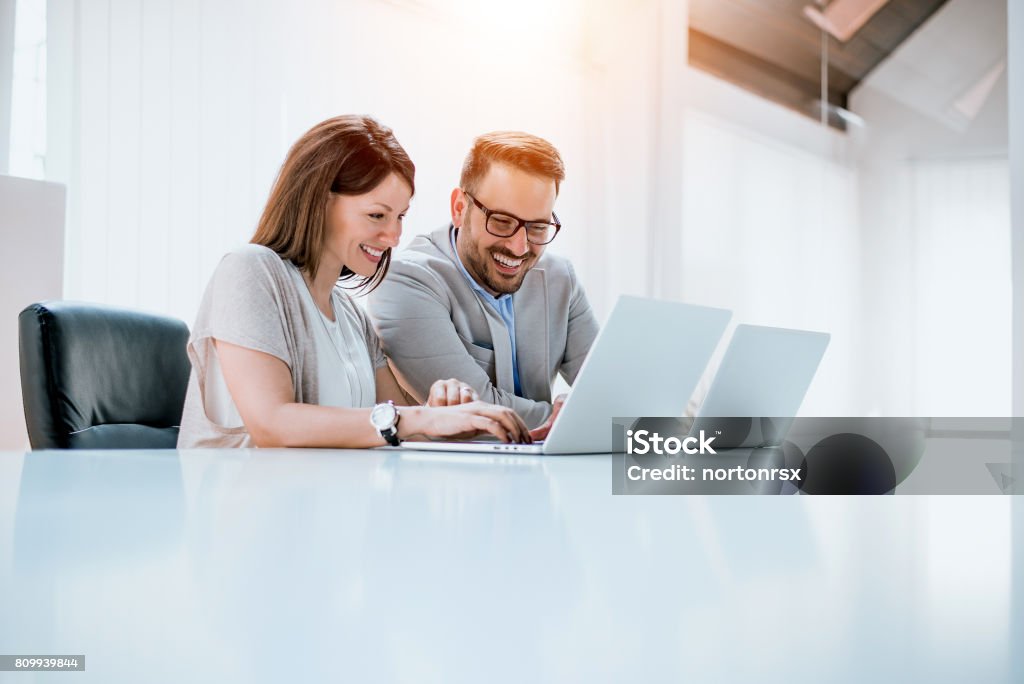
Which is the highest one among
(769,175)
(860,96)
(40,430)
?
(860,96)

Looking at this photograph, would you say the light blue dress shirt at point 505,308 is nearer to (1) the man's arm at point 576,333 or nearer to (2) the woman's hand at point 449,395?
(1) the man's arm at point 576,333

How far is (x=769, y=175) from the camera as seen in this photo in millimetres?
6160

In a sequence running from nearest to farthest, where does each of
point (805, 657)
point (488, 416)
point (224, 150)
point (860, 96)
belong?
point (805, 657)
point (488, 416)
point (224, 150)
point (860, 96)

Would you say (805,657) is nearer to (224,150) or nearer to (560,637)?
(560,637)

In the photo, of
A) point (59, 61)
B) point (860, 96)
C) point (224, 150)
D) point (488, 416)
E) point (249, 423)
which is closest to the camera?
point (488, 416)

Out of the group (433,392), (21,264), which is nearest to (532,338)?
(433,392)

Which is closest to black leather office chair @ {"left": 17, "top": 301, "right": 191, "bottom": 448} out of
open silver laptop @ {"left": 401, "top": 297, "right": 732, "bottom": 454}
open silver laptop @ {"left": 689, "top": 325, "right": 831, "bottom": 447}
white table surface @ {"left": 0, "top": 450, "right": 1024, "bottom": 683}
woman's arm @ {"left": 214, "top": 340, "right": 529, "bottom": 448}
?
woman's arm @ {"left": 214, "top": 340, "right": 529, "bottom": 448}

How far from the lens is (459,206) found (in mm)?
2855

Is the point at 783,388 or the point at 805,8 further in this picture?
the point at 805,8

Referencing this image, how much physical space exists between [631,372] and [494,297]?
1444 millimetres

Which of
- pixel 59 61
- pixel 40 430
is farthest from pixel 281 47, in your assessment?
pixel 40 430

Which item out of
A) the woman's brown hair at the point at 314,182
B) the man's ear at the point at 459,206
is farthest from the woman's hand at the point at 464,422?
the man's ear at the point at 459,206

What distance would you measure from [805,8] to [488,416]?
568cm

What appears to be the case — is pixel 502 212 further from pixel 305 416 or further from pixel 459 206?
pixel 305 416
